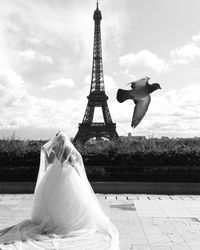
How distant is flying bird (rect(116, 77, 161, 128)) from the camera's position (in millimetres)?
7107

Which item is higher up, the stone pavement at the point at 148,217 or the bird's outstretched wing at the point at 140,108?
the bird's outstretched wing at the point at 140,108

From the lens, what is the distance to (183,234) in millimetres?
7180

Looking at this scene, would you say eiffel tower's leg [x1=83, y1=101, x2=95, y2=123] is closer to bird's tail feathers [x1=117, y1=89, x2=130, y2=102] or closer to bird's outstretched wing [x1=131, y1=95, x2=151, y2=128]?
bird's outstretched wing [x1=131, y1=95, x2=151, y2=128]

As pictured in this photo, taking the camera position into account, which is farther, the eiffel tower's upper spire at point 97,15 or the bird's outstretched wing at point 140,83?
the eiffel tower's upper spire at point 97,15

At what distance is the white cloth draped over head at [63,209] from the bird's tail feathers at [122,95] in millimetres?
1235

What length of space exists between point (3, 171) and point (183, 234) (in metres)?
8.85

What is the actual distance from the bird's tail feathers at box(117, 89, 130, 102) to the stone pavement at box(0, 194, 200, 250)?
2525 mm

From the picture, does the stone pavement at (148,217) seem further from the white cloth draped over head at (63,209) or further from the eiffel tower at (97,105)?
the eiffel tower at (97,105)

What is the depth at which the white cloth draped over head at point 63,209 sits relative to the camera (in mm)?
6195

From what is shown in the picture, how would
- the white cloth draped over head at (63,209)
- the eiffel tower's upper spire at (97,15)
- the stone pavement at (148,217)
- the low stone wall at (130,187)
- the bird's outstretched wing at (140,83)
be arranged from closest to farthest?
the white cloth draped over head at (63,209)
the stone pavement at (148,217)
the bird's outstretched wing at (140,83)
the low stone wall at (130,187)
the eiffel tower's upper spire at (97,15)

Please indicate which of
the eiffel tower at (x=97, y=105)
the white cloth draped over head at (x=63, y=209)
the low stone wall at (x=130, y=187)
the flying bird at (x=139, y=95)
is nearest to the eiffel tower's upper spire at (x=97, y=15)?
the eiffel tower at (x=97, y=105)

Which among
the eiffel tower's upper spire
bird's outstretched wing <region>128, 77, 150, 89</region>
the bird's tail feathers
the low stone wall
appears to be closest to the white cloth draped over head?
the bird's tail feathers

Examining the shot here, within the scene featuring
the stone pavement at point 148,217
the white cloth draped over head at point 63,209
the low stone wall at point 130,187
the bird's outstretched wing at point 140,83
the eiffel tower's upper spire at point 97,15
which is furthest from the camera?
the eiffel tower's upper spire at point 97,15

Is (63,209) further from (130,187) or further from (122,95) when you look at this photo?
(130,187)
